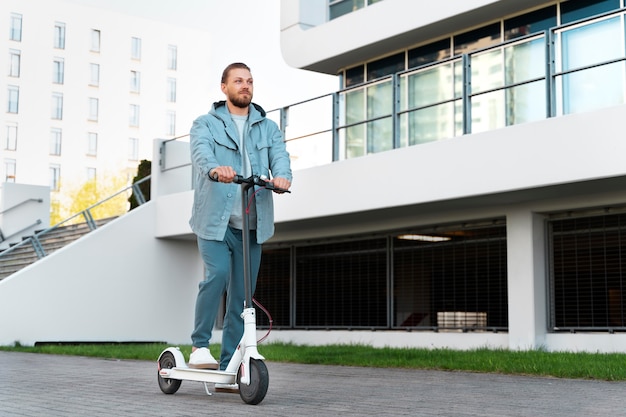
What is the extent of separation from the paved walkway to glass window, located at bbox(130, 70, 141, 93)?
188 feet

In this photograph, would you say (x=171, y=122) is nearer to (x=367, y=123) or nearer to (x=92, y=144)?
(x=92, y=144)

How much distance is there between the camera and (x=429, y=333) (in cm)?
1527

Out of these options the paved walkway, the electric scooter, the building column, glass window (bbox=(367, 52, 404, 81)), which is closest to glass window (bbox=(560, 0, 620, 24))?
the building column

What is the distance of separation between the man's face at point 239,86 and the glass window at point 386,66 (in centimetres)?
1233

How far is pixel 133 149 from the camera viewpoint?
64312mm

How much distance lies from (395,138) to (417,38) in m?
3.70

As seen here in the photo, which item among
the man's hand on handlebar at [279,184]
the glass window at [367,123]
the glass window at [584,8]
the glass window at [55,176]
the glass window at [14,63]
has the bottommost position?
the man's hand on handlebar at [279,184]

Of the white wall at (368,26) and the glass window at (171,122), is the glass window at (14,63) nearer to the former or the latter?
the glass window at (171,122)

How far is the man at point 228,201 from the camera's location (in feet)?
19.3

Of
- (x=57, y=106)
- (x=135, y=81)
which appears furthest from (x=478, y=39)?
(x=135, y=81)

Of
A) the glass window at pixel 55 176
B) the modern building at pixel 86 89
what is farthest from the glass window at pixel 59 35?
the glass window at pixel 55 176

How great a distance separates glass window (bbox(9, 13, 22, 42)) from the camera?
5828 centimetres

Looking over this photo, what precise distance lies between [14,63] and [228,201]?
5599 centimetres

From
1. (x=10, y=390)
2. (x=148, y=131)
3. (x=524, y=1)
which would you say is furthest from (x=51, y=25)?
(x=10, y=390)
